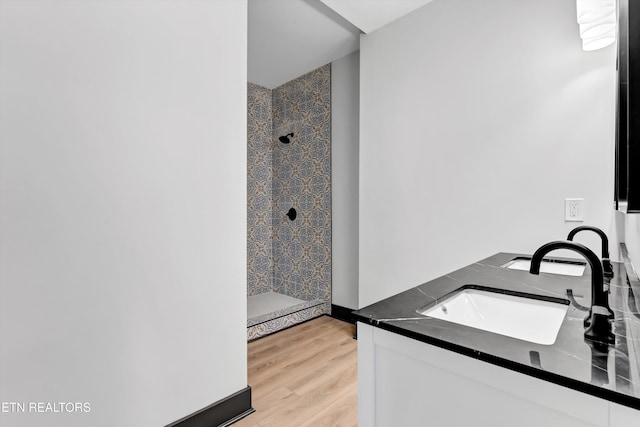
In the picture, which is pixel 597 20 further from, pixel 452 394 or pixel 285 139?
pixel 285 139

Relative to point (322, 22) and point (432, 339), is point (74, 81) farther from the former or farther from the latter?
point (322, 22)

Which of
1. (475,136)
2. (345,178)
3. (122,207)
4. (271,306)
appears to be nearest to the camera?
(122,207)

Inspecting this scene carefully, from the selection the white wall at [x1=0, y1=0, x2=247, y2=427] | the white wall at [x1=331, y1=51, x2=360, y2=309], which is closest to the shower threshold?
the white wall at [x1=331, y1=51, x2=360, y2=309]

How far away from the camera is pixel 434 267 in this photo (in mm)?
2188

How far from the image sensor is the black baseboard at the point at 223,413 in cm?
143

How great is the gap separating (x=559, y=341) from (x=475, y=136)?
1640 mm

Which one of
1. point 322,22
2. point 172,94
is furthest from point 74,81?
point 322,22

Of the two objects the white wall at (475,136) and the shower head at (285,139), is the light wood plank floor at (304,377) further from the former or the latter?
the shower head at (285,139)

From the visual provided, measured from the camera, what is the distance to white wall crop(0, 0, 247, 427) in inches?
40.7

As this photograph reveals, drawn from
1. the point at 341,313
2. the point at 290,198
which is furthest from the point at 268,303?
the point at 290,198

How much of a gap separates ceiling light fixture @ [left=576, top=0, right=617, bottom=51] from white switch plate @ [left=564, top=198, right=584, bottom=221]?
2.42 ft

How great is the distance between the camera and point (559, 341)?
63 centimetres

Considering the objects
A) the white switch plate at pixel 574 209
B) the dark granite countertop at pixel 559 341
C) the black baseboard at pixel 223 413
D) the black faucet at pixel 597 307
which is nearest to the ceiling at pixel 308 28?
the white switch plate at pixel 574 209

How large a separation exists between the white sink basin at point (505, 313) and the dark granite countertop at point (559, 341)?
0.04 meters
